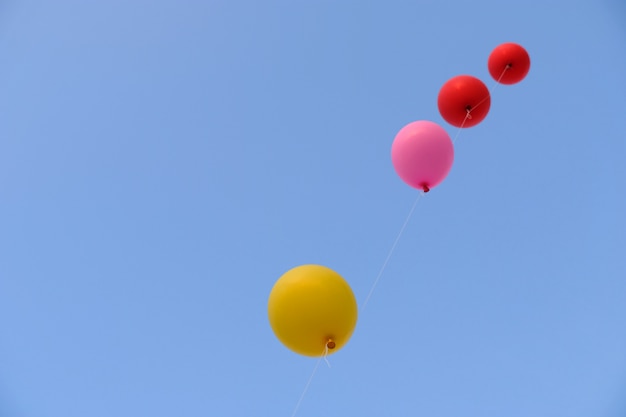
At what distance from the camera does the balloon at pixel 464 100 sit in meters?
4.92

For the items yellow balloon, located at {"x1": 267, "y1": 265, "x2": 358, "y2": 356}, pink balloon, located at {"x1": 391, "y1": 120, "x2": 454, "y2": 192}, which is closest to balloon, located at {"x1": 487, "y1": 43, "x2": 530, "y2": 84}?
pink balloon, located at {"x1": 391, "y1": 120, "x2": 454, "y2": 192}

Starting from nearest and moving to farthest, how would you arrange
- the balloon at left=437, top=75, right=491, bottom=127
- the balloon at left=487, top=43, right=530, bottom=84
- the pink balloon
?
the pink balloon
the balloon at left=437, top=75, right=491, bottom=127
the balloon at left=487, top=43, right=530, bottom=84

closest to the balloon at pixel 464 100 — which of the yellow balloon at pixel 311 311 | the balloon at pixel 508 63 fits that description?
the balloon at pixel 508 63

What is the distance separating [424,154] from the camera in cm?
418

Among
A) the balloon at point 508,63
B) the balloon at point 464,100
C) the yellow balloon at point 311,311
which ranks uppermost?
the balloon at point 508,63

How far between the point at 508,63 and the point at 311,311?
4.12m

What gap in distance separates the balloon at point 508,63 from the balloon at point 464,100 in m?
0.77

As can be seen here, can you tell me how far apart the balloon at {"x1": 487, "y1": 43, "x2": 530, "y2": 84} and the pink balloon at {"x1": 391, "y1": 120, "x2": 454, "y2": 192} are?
1898 mm

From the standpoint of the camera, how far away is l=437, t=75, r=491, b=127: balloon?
4922mm

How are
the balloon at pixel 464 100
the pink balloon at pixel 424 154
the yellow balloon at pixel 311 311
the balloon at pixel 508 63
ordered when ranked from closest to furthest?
1. the yellow balloon at pixel 311 311
2. the pink balloon at pixel 424 154
3. the balloon at pixel 464 100
4. the balloon at pixel 508 63

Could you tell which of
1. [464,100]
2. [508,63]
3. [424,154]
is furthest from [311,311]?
[508,63]

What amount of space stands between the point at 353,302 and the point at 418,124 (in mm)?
1867

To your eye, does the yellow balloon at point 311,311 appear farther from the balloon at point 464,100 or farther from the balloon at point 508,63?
the balloon at point 508,63

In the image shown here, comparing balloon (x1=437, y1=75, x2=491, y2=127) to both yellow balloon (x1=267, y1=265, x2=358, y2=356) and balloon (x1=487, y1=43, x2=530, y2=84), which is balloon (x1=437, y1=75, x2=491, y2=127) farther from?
yellow balloon (x1=267, y1=265, x2=358, y2=356)
